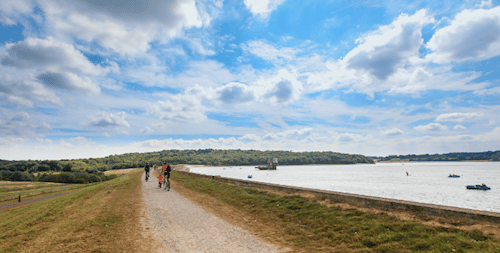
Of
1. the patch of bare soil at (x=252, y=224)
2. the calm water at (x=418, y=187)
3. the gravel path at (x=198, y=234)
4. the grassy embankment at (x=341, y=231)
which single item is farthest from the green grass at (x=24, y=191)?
the grassy embankment at (x=341, y=231)

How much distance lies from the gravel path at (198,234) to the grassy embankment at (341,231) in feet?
2.23

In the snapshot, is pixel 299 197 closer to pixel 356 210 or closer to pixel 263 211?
pixel 263 211

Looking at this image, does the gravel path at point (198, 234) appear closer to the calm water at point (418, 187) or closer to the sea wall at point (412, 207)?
the sea wall at point (412, 207)

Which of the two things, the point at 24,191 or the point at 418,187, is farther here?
the point at 24,191

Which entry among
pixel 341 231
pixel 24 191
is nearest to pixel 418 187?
pixel 341 231

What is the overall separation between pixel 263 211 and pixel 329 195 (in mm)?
3688

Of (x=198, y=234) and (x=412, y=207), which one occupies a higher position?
(x=412, y=207)

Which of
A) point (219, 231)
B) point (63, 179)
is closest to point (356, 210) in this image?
point (219, 231)

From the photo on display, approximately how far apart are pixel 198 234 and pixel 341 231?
5159 millimetres

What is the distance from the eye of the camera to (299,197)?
47.0ft

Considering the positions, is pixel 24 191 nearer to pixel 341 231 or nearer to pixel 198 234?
pixel 198 234

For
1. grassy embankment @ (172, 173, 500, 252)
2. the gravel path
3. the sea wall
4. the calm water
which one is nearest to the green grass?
the calm water

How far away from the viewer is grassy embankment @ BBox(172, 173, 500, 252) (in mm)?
6395

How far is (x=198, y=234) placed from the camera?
883 cm
